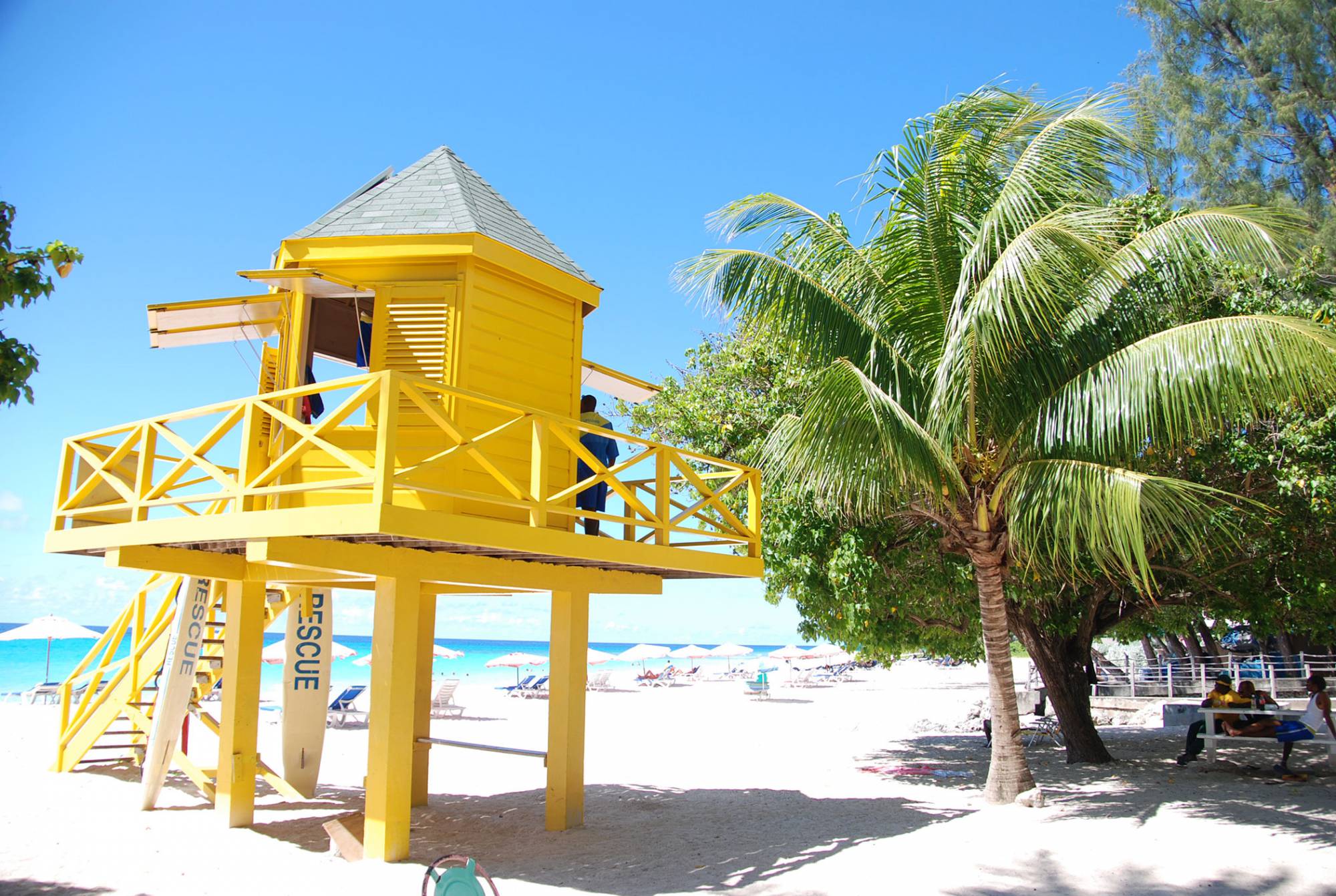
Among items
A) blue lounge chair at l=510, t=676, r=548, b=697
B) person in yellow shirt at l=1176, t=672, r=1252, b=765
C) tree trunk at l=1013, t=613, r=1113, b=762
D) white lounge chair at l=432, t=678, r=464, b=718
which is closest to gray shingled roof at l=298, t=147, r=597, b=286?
tree trunk at l=1013, t=613, r=1113, b=762

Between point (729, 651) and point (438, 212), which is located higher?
point (438, 212)

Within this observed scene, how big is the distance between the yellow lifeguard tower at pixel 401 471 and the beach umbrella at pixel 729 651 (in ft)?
134

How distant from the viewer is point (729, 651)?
5325 cm

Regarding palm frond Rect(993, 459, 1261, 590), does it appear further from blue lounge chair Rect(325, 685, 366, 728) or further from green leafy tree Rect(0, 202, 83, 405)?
blue lounge chair Rect(325, 685, 366, 728)

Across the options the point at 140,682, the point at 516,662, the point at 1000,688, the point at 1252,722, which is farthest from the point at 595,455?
the point at 516,662

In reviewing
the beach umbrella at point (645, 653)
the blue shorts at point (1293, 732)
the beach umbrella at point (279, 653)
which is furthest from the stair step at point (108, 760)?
the beach umbrella at point (645, 653)

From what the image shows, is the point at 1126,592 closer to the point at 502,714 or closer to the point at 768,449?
the point at 768,449

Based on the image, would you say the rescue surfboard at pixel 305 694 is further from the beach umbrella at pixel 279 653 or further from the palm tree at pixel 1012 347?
the beach umbrella at pixel 279 653

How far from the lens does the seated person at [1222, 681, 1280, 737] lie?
1345 centimetres

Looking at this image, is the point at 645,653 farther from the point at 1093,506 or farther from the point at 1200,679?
the point at 1093,506

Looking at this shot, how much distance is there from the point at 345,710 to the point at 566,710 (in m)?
17.7

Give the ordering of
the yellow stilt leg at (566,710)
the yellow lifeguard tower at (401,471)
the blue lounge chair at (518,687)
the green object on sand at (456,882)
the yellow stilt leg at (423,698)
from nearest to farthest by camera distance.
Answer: the green object on sand at (456,882), the yellow lifeguard tower at (401,471), the yellow stilt leg at (566,710), the yellow stilt leg at (423,698), the blue lounge chair at (518,687)

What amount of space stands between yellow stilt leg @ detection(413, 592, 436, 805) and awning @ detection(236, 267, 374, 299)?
4.26 m

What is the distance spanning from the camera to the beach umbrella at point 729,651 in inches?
2021
